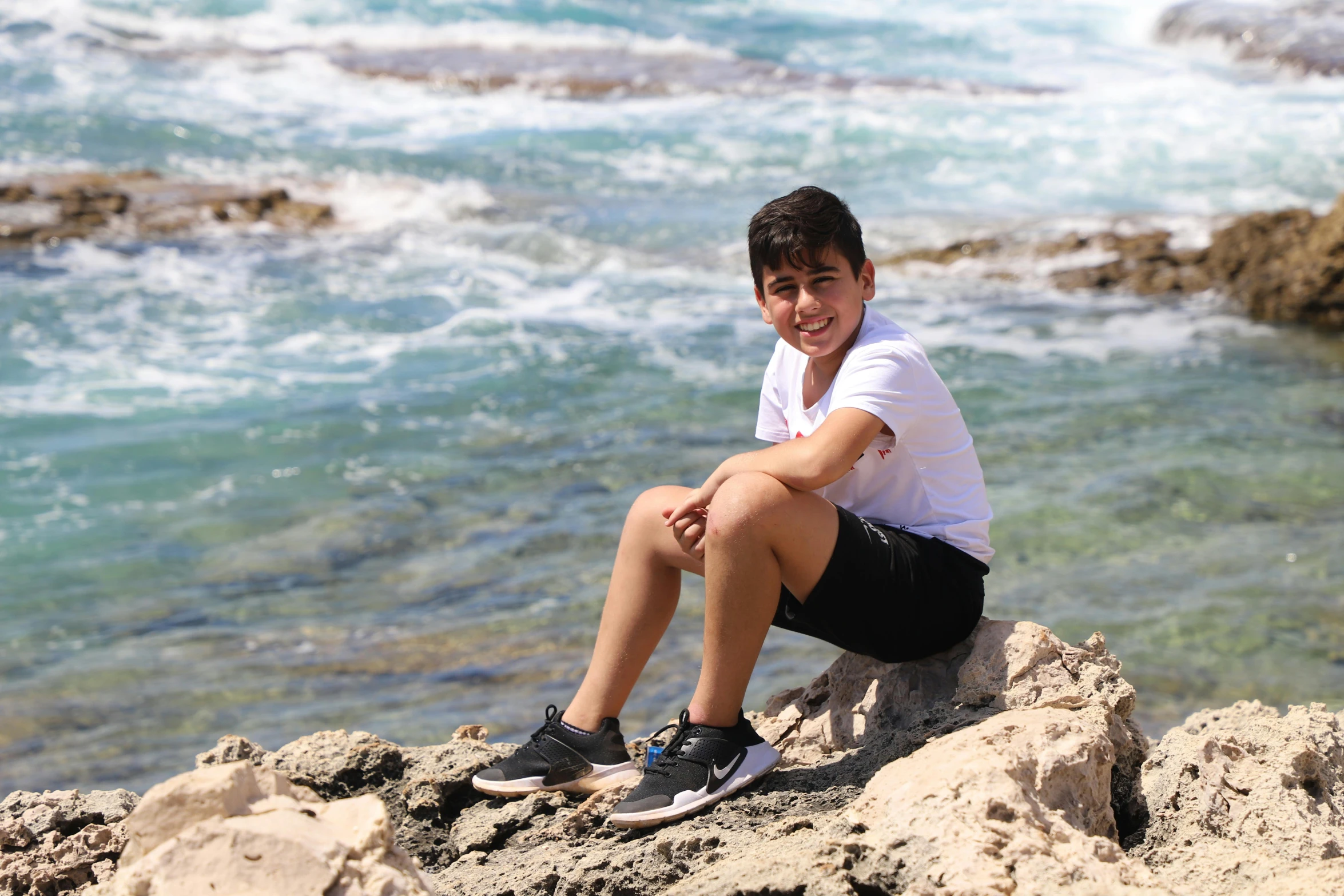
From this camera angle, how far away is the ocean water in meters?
4.99

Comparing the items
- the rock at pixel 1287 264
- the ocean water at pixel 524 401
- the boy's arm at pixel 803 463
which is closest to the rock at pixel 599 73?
the ocean water at pixel 524 401

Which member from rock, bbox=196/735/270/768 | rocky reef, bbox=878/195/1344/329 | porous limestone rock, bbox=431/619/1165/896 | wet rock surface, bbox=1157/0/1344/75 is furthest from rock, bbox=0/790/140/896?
wet rock surface, bbox=1157/0/1344/75

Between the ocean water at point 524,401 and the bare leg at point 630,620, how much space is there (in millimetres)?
1598

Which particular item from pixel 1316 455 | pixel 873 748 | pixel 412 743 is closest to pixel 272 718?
pixel 412 743

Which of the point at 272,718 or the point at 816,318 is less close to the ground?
the point at 816,318

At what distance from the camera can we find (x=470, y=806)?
292 cm

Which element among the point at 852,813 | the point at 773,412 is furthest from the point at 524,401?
the point at 852,813

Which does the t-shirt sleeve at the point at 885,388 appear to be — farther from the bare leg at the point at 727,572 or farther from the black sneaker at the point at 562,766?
the black sneaker at the point at 562,766

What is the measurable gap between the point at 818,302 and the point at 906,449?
41 centimetres

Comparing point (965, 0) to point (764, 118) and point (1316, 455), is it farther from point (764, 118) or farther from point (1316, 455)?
point (1316, 455)

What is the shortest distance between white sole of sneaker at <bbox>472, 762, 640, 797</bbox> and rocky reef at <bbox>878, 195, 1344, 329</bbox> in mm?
8571

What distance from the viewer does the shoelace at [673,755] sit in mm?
2686

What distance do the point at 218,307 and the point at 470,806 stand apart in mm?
8592

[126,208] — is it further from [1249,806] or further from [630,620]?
[1249,806]
